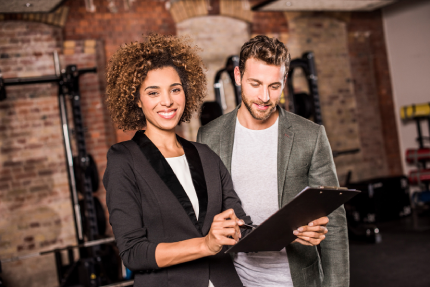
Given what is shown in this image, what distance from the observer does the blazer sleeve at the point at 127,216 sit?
45.7 inches

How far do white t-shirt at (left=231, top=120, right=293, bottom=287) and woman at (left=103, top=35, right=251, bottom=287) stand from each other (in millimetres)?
245

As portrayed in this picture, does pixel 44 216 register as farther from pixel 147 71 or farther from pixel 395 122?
pixel 395 122

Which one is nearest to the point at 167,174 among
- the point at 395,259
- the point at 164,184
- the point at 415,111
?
the point at 164,184

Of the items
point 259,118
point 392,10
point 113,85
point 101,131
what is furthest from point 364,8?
point 113,85

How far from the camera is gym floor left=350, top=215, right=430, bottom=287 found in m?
3.78

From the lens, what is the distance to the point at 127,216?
1189mm

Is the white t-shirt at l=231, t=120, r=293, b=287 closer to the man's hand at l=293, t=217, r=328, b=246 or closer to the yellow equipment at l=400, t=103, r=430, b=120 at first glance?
the man's hand at l=293, t=217, r=328, b=246

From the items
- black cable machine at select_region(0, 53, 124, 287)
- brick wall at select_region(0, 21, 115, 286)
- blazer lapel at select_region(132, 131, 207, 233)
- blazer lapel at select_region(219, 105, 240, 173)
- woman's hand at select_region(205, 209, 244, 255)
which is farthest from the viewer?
brick wall at select_region(0, 21, 115, 286)

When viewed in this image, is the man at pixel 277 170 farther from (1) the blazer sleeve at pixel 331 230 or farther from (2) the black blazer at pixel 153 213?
(2) the black blazer at pixel 153 213

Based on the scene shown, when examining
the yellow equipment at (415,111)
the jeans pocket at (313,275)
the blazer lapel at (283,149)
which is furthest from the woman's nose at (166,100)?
the yellow equipment at (415,111)

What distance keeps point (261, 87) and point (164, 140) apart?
517mm

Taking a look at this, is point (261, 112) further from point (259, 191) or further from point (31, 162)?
point (31, 162)

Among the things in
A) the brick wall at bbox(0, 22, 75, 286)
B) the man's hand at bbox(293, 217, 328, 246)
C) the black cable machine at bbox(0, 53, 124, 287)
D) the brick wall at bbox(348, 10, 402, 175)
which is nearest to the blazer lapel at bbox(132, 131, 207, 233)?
the man's hand at bbox(293, 217, 328, 246)

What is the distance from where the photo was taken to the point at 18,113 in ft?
15.5
